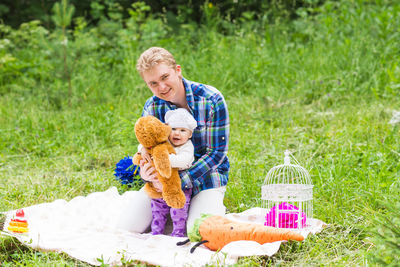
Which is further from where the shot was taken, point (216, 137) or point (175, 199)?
point (216, 137)

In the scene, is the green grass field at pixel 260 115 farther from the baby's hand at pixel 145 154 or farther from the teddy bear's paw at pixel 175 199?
the baby's hand at pixel 145 154

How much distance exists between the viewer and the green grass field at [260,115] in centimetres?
301

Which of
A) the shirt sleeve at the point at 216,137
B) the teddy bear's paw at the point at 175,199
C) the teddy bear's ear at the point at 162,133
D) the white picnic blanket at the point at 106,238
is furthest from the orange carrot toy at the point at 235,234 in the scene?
the teddy bear's ear at the point at 162,133

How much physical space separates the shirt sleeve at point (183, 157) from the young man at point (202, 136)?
13cm

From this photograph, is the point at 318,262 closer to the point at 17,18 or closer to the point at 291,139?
the point at 291,139

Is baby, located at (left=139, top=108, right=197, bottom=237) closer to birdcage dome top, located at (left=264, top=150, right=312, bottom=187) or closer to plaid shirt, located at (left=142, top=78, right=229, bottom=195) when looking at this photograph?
plaid shirt, located at (left=142, top=78, right=229, bottom=195)

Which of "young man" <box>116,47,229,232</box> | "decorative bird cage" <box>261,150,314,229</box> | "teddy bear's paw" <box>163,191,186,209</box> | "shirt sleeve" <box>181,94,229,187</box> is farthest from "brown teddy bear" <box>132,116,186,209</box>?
"decorative bird cage" <box>261,150,314,229</box>

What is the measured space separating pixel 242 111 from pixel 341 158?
1753mm

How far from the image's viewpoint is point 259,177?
370 centimetres

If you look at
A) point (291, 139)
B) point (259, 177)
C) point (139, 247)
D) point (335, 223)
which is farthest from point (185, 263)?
point (291, 139)

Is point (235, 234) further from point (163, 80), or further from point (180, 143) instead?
point (163, 80)

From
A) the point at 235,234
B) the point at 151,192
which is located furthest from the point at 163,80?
the point at 235,234

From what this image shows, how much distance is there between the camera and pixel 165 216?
3.05 metres

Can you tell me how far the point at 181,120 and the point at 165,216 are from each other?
2.22 ft
